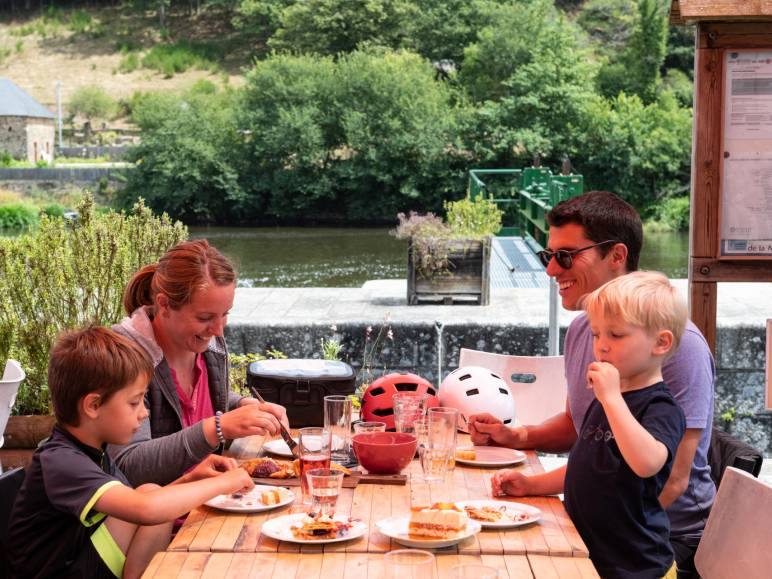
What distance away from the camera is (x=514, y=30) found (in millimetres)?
51594

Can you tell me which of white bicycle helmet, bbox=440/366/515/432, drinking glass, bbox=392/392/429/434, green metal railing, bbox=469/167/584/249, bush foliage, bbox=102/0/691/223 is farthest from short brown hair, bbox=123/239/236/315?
bush foliage, bbox=102/0/691/223

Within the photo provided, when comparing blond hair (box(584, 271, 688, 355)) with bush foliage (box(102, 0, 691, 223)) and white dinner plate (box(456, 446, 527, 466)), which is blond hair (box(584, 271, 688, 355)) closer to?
white dinner plate (box(456, 446, 527, 466))

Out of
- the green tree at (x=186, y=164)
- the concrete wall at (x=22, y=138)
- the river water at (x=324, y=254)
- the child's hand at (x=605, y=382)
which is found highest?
the concrete wall at (x=22, y=138)

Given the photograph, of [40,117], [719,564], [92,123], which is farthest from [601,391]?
[92,123]

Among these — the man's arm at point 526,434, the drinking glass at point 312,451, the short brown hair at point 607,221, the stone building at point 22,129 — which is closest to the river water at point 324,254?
the man's arm at point 526,434

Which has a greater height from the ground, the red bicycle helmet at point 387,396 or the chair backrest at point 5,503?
the red bicycle helmet at point 387,396

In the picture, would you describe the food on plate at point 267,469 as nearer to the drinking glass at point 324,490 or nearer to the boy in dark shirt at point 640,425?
the drinking glass at point 324,490

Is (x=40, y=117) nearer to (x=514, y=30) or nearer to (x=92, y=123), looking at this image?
(x=92, y=123)

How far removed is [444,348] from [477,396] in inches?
156

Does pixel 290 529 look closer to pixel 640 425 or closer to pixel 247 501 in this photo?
pixel 247 501

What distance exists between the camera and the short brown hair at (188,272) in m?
2.78

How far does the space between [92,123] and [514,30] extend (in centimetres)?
4317

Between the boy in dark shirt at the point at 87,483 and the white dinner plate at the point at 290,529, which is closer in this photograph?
the white dinner plate at the point at 290,529

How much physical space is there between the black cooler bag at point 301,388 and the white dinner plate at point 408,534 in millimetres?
1010
